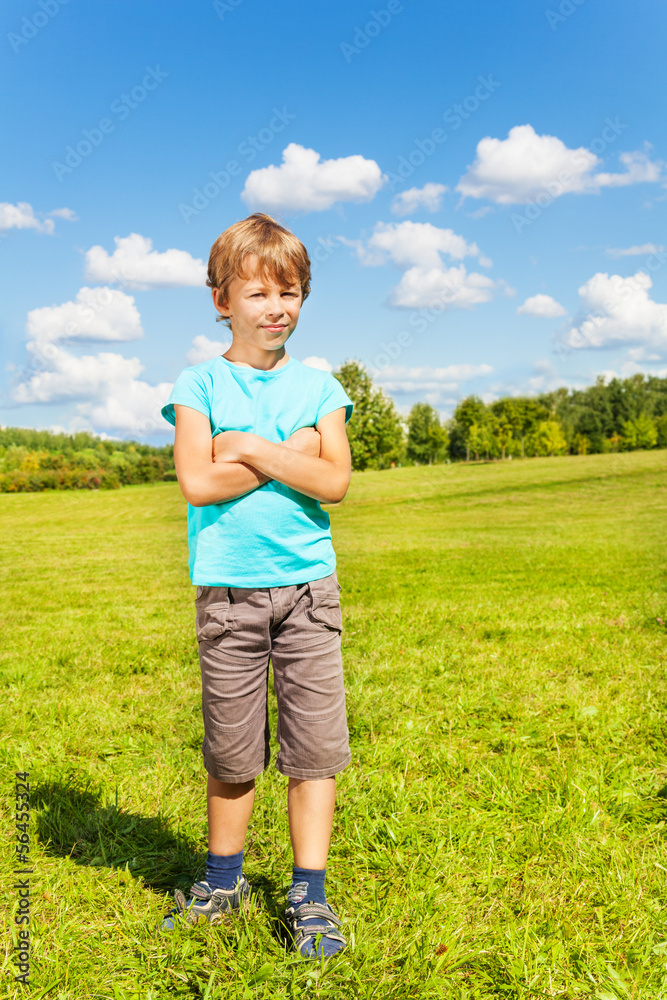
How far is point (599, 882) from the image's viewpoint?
2.54 meters

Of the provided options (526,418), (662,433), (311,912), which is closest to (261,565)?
(311,912)

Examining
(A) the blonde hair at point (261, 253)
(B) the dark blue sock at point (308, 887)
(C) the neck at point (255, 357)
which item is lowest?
(B) the dark blue sock at point (308, 887)

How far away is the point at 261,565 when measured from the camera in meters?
2.17

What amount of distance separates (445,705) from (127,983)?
2.51m

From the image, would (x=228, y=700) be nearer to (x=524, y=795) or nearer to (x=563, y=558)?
(x=524, y=795)

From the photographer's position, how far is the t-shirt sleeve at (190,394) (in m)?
2.16

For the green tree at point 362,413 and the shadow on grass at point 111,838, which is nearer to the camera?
the shadow on grass at point 111,838

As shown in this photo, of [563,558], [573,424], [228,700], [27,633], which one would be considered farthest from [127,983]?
[573,424]

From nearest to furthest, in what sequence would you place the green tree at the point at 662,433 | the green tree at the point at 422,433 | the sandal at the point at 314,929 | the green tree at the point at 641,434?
the sandal at the point at 314,929
the green tree at the point at 641,434
the green tree at the point at 662,433
the green tree at the point at 422,433

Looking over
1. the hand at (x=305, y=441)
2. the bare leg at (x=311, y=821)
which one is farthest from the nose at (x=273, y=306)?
the bare leg at (x=311, y=821)

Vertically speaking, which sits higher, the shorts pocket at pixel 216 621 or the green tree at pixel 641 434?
the green tree at pixel 641 434

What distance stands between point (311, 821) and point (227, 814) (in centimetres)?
29

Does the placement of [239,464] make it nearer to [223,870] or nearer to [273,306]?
[273,306]

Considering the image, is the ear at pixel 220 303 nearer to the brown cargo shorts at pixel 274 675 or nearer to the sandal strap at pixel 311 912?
the brown cargo shorts at pixel 274 675
